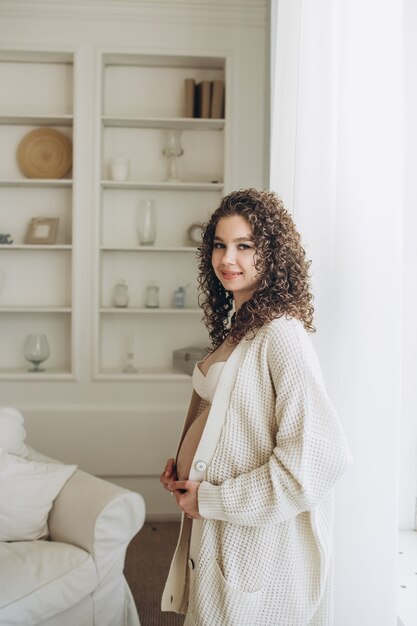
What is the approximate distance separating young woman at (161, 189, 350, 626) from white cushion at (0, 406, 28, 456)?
3.76 ft

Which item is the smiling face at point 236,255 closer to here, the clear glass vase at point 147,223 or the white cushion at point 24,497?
the white cushion at point 24,497

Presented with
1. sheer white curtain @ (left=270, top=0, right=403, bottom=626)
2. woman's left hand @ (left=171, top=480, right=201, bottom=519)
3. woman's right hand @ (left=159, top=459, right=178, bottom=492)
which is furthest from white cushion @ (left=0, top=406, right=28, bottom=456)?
sheer white curtain @ (left=270, top=0, right=403, bottom=626)

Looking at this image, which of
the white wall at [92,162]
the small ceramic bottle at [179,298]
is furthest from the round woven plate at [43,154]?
the small ceramic bottle at [179,298]

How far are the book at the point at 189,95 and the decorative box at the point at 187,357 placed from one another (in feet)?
4.44

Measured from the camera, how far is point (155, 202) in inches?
149

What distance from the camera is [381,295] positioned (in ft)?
4.39

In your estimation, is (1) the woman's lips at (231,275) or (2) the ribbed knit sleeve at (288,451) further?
(1) the woman's lips at (231,275)

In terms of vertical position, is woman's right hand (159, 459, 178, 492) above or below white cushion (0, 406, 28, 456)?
above

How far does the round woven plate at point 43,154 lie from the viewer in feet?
12.0

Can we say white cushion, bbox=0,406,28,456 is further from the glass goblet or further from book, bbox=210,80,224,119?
book, bbox=210,80,224,119

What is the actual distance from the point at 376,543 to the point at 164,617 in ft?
→ 4.64

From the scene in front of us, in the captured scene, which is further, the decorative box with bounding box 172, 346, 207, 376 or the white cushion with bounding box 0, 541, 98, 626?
the decorative box with bounding box 172, 346, 207, 376

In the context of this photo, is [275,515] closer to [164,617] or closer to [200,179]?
[164,617]

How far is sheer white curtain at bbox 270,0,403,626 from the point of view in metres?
1.33
